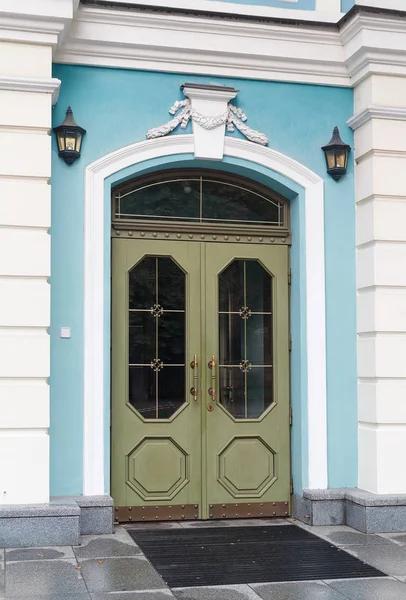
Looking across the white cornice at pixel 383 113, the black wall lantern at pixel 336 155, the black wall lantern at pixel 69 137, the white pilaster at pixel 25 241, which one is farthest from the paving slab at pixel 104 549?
the white cornice at pixel 383 113

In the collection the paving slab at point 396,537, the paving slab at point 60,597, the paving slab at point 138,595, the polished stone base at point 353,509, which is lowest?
the paving slab at point 396,537

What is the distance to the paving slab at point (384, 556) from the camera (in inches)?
217

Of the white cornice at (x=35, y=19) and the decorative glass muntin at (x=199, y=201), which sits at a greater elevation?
the white cornice at (x=35, y=19)

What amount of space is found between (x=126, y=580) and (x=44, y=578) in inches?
20.0

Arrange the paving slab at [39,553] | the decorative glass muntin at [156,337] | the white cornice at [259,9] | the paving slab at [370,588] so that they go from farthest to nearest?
1. the decorative glass muntin at [156,337]
2. the white cornice at [259,9]
3. the paving slab at [39,553]
4. the paving slab at [370,588]

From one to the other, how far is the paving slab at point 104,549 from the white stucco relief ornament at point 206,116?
318cm

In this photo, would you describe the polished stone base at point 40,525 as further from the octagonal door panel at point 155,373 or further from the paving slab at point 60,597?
the paving slab at point 60,597

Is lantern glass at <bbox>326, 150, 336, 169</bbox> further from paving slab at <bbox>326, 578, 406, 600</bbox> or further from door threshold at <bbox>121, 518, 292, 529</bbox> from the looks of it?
paving slab at <bbox>326, 578, 406, 600</bbox>

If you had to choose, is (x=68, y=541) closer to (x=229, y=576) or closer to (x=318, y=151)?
(x=229, y=576)

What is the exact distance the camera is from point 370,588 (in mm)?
5055

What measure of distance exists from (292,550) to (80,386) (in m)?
2.06

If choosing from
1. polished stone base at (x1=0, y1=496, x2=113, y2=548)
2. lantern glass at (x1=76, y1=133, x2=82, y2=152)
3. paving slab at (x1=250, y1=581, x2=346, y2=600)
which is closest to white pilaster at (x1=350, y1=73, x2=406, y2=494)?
paving slab at (x1=250, y1=581, x2=346, y2=600)

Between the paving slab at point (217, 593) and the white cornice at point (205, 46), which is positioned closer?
the paving slab at point (217, 593)

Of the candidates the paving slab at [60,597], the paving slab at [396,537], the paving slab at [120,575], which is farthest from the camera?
the paving slab at [396,537]
